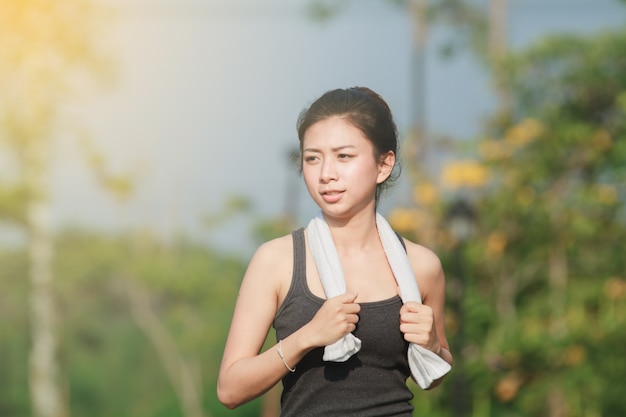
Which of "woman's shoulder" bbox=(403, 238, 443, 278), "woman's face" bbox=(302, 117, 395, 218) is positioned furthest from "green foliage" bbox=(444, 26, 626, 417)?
"woman's face" bbox=(302, 117, 395, 218)

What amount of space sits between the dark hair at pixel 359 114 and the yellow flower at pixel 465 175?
11789 millimetres

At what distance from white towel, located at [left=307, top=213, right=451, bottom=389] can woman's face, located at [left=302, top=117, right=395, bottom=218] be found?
0.07 meters

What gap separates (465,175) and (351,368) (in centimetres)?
1206

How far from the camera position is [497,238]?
14.5m

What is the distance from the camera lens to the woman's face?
2643mm

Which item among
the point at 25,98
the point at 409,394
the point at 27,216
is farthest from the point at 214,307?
the point at 409,394

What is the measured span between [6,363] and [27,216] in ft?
8.10

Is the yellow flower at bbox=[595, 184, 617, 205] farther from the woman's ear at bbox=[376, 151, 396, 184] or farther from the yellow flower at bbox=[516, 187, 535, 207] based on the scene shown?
the woman's ear at bbox=[376, 151, 396, 184]

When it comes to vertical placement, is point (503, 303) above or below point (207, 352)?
above

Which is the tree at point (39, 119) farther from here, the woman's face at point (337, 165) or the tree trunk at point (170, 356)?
the woman's face at point (337, 165)

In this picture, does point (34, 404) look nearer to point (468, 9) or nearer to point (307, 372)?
point (468, 9)

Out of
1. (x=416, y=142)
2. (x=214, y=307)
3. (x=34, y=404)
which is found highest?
(x=416, y=142)

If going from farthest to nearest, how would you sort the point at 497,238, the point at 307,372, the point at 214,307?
1. the point at 214,307
2. the point at 497,238
3. the point at 307,372

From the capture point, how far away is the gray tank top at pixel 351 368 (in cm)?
262
